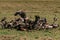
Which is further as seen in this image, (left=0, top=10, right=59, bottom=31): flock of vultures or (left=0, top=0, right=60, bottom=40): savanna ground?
(left=0, top=10, right=59, bottom=31): flock of vultures

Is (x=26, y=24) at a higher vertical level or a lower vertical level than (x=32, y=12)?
higher

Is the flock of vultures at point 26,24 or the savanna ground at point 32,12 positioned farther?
the flock of vultures at point 26,24

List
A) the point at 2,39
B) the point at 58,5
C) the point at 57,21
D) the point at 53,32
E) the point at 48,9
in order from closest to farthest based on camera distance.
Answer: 1. the point at 2,39
2. the point at 53,32
3. the point at 57,21
4. the point at 48,9
5. the point at 58,5

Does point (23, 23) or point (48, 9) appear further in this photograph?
point (48, 9)

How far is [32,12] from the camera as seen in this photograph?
18.4m

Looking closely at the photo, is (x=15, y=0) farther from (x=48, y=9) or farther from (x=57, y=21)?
(x=57, y=21)

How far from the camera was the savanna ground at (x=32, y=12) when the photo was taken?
11.1 metres

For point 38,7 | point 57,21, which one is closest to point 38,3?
point 38,7

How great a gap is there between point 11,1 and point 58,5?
12.6ft

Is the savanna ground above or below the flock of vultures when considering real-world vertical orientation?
below

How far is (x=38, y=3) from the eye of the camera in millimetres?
21672

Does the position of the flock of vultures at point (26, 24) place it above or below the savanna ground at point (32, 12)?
above

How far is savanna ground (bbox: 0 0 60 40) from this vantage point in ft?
36.3

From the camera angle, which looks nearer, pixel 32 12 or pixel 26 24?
pixel 26 24
